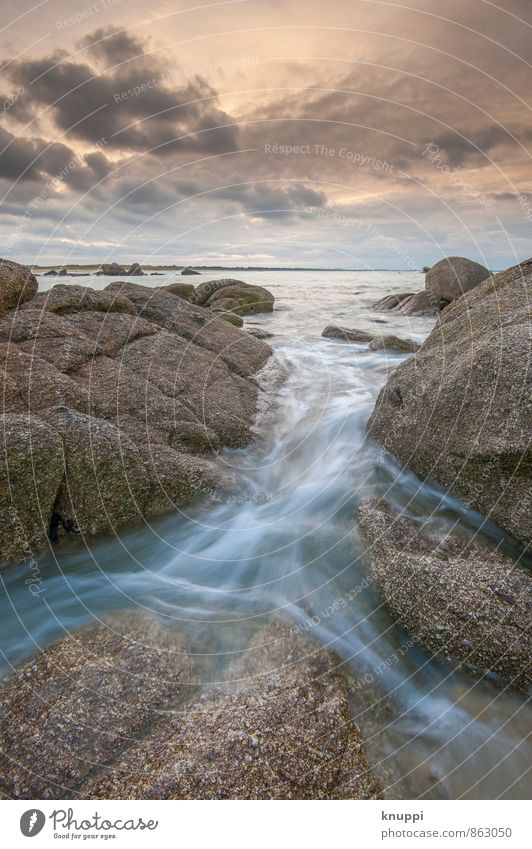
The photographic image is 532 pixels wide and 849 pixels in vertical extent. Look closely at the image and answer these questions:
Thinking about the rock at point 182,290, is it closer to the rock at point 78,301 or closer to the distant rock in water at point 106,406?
the distant rock in water at point 106,406

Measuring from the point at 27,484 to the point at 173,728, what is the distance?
265 centimetres

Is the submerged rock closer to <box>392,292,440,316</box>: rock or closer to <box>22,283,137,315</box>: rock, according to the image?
<box>392,292,440,316</box>: rock

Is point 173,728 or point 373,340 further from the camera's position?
point 373,340

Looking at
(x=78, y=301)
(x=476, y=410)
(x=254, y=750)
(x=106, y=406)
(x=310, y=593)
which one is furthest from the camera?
(x=78, y=301)

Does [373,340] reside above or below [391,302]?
below

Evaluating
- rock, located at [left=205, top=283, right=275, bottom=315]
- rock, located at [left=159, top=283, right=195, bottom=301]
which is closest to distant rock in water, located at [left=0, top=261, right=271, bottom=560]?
rock, located at [left=159, top=283, right=195, bottom=301]

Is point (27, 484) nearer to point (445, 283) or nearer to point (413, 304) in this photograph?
point (445, 283)

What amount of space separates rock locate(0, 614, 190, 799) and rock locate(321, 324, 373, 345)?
43.4 feet

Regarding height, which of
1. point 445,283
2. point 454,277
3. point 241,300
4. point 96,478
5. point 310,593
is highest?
point 454,277

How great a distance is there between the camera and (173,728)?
274 centimetres

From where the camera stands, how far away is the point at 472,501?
4.57 metres

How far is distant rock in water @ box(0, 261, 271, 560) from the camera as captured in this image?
167 inches

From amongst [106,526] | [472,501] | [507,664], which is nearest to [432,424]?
[472,501]

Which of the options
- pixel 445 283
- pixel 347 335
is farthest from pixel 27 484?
pixel 445 283
